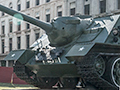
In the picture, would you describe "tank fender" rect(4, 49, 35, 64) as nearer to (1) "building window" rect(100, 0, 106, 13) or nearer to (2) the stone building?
(2) the stone building

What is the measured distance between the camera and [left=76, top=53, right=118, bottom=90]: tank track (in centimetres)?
1177

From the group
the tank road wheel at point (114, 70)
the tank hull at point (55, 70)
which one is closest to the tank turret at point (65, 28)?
the tank hull at point (55, 70)

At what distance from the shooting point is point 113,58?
1258 cm

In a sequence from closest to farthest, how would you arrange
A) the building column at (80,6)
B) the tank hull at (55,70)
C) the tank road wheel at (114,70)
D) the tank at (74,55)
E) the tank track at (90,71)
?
the tank track at (90,71)
the tank at (74,55)
the tank road wheel at (114,70)
the tank hull at (55,70)
the building column at (80,6)

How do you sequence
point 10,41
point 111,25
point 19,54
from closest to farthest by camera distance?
1. point 111,25
2. point 19,54
3. point 10,41

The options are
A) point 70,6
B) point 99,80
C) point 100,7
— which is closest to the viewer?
point 99,80

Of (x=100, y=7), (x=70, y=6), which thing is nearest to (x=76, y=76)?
(x=100, y=7)

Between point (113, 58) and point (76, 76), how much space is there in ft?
5.62

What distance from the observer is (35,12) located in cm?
4134

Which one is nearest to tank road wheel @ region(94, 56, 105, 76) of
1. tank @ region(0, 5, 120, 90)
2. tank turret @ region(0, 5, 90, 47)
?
tank @ region(0, 5, 120, 90)

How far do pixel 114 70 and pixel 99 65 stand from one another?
758 mm

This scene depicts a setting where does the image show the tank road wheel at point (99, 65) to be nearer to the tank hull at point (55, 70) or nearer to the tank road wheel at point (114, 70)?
the tank road wheel at point (114, 70)

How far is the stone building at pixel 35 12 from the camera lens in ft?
103

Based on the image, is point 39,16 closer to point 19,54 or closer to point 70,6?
point 70,6
